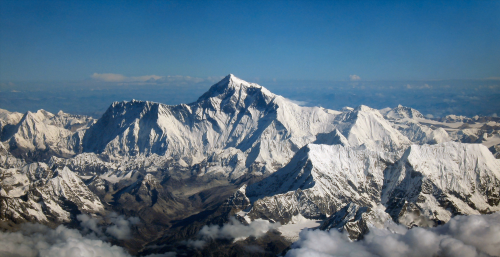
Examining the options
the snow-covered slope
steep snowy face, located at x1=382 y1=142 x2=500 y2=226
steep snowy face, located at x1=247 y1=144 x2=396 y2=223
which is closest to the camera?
steep snowy face, located at x1=382 y1=142 x2=500 y2=226

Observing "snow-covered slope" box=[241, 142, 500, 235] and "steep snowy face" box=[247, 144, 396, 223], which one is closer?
"snow-covered slope" box=[241, 142, 500, 235]

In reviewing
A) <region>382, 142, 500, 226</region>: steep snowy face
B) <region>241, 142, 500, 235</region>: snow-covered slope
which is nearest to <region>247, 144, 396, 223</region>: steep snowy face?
<region>241, 142, 500, 235</region>: snow-covered slope

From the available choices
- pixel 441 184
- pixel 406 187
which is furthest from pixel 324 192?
pixel 441 184

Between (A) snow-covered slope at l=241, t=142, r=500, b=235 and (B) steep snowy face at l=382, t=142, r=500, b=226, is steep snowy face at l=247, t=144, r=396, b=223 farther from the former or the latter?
(B) steep snowy face at l=382, t=142, r=500, b=226

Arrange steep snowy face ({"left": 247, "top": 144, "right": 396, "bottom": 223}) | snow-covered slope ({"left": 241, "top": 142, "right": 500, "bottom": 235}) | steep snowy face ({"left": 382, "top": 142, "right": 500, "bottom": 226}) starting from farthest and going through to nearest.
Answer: steep snowy face ({"left": 247, "top": 144, "right": 396, "bottom": 223}), snow-covered slope ({"left": 241, "top": 142, "right": 500, "bottom": 235}), steep snowy face ({"left": 382, "top": 142, "right": 500, "bottom": 226})

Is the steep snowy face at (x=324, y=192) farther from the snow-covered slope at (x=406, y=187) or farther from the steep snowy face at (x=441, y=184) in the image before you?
the steep snowy face at (x=441, y=184)

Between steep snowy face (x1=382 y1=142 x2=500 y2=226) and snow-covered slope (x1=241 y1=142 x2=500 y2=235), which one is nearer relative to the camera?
steep snowy face (x1=382 y1=142 x2=500 y2=226)

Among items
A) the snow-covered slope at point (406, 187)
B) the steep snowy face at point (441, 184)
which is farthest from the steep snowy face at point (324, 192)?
the steep snowy face at point (441, 184)

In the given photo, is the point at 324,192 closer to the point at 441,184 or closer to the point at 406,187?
the point at 406,187
